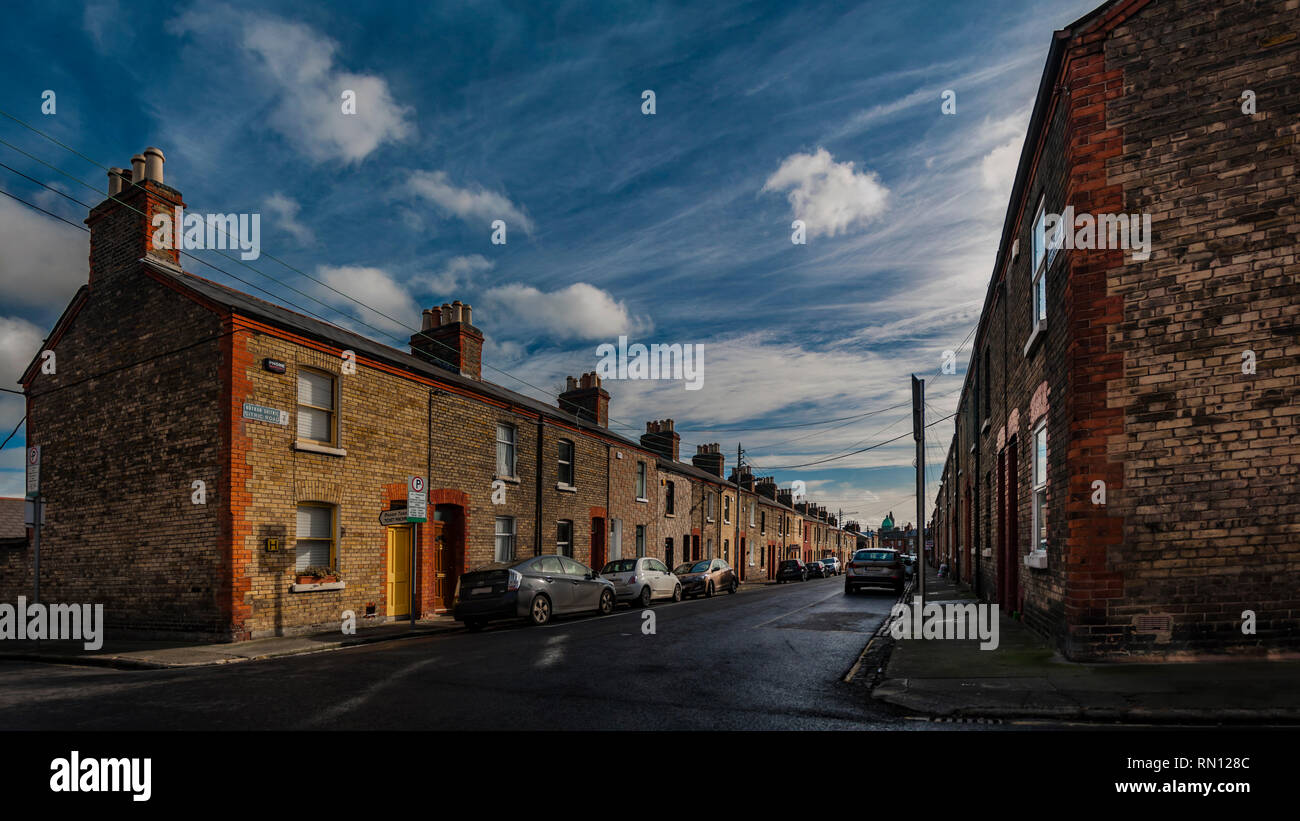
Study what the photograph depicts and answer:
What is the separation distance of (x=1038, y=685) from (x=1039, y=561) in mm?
3558

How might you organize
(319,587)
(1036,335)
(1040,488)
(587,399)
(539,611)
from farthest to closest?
(587,399)
(539,611)
(319,587)
(1040,488)
(1036,335)

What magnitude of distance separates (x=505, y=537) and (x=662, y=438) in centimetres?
1895

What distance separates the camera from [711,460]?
47.1m

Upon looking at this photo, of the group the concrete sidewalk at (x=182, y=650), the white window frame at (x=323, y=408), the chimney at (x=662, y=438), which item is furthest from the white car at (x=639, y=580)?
the chimney at (x=662, y=438)

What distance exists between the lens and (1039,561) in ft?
33.0

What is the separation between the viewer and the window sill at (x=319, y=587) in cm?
1442

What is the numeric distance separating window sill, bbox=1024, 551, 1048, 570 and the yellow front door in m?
13.0

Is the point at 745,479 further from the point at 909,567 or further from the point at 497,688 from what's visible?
the point at 497,688

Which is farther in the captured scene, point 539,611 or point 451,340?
point 451,340

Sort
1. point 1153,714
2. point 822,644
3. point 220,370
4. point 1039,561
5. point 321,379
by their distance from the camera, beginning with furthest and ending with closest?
point 321,379 < point 220,370 < point 822,644 < point 1039,561 < point 1153,714

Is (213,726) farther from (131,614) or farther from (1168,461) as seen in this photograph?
A: (131,614)

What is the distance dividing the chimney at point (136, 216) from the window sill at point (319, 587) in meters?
7.33

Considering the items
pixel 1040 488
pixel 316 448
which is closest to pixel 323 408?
pixel 316 448
